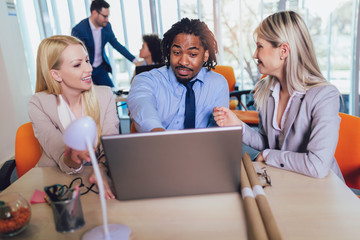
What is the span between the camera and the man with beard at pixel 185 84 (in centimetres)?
166

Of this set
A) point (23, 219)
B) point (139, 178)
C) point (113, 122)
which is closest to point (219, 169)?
point (139, 178)

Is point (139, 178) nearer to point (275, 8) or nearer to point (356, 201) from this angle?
point (356, 201)

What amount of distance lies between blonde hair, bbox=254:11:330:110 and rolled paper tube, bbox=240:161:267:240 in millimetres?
634

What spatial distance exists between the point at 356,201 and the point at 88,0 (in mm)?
4602

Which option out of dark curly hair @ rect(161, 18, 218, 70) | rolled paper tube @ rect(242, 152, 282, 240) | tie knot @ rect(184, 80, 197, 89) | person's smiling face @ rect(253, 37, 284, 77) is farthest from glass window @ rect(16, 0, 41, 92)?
rolled paper tube @ rect(242, 152, 282, 240)

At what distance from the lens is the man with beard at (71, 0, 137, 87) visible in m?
3.94

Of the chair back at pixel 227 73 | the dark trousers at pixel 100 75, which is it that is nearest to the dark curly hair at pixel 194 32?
the chair back at pixel 227 73

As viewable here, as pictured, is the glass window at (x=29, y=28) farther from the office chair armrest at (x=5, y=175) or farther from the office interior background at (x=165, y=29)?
the office chair armrest at (x=5, y=175)

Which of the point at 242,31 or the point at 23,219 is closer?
the point at 23,219

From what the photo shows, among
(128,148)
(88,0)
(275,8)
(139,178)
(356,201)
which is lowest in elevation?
(356,201)

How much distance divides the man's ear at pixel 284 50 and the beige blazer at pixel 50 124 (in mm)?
951

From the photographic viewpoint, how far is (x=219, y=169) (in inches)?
36.1

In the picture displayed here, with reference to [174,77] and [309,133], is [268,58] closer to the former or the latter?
[309,133]

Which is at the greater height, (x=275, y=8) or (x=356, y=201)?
(x=275, y=8)
